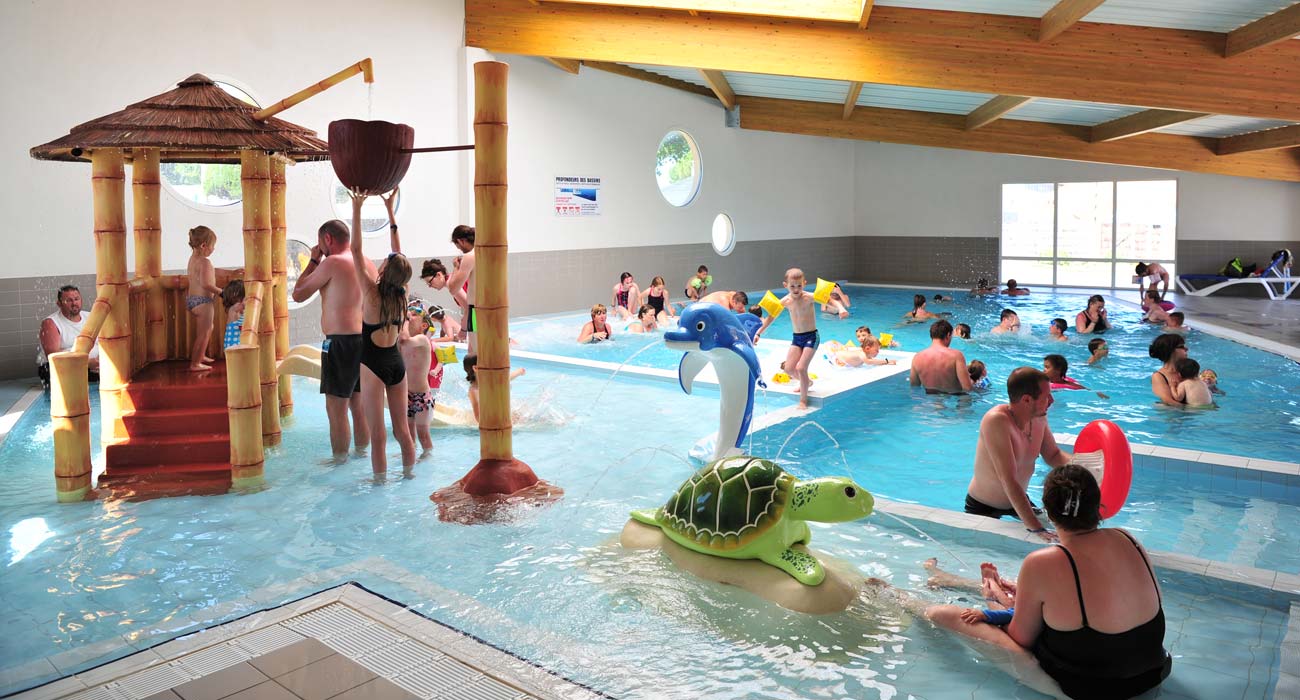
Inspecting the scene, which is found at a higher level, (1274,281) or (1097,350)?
(1274,281)

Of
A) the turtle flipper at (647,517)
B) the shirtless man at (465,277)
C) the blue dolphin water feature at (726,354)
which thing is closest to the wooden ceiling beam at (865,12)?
the shirtless man at (465,277)

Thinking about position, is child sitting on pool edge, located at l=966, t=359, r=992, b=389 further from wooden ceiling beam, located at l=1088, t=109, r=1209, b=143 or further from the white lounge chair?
the white lounge chair

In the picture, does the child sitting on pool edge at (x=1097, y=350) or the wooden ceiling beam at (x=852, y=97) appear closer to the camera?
the child sitting on pool edge at (x=1097, y=350)

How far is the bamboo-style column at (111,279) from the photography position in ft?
19.8

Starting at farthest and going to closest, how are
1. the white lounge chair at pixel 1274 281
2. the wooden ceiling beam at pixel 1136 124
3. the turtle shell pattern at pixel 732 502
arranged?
the white lounge chair at pixel 1274 281
the wooden ceiling beam at pixel 1136 124
the turtle shell pattern at pixel 732 502

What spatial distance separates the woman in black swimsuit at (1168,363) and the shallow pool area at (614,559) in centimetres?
32

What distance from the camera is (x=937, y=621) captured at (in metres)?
3.85

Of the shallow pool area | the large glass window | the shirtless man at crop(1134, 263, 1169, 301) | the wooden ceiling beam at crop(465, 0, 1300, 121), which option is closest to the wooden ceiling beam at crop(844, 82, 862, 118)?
the wooden ceiling beam at crop(465, 0, 1300, 121)

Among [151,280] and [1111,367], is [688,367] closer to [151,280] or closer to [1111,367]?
[151,280]

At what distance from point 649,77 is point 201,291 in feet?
38.5

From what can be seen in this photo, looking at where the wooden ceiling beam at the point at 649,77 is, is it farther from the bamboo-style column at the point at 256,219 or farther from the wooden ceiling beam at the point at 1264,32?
the bamboo-style column at the point at 256,219

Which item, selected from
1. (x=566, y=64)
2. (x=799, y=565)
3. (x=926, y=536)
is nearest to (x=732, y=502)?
(x=799, y=565)

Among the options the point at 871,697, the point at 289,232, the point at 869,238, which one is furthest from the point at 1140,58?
the point at 869,238

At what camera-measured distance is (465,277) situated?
8.17 metres
